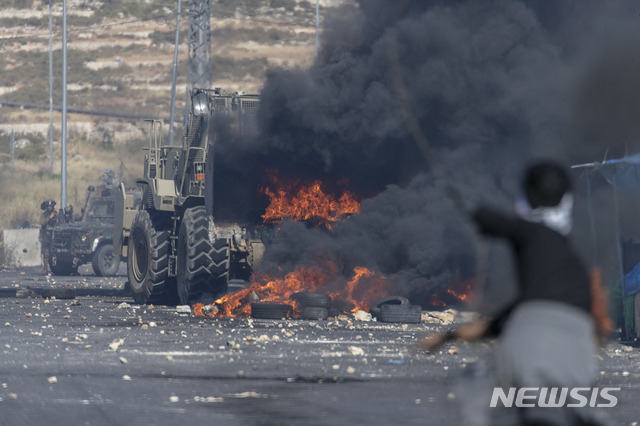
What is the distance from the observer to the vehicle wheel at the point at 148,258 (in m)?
22.6

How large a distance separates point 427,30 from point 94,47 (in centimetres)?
8314

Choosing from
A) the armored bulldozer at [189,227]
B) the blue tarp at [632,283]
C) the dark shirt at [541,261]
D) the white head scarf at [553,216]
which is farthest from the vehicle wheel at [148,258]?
the dark shirt at [541,261]

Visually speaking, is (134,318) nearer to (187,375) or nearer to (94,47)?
(187,375)

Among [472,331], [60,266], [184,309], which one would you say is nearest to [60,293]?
[184,309]

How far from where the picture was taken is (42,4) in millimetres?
111188

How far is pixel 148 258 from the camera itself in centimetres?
2292

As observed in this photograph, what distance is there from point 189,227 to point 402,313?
4.17m

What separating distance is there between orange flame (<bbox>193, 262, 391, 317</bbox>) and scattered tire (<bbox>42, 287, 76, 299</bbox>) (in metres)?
4.66

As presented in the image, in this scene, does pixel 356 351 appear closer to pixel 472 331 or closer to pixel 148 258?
pixel 472 331

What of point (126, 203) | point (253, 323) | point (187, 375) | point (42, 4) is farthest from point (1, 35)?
point (187, 375)

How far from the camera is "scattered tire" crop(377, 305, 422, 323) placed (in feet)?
63.8

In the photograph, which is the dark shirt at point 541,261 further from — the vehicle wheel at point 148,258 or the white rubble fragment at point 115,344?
the vehicle wheel at point 148,258

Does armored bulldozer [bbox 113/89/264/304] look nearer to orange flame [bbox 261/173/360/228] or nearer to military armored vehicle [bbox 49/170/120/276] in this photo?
orange flame [bbox 261/173/360/228]

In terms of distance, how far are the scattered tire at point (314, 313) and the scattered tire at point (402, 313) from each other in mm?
1084
